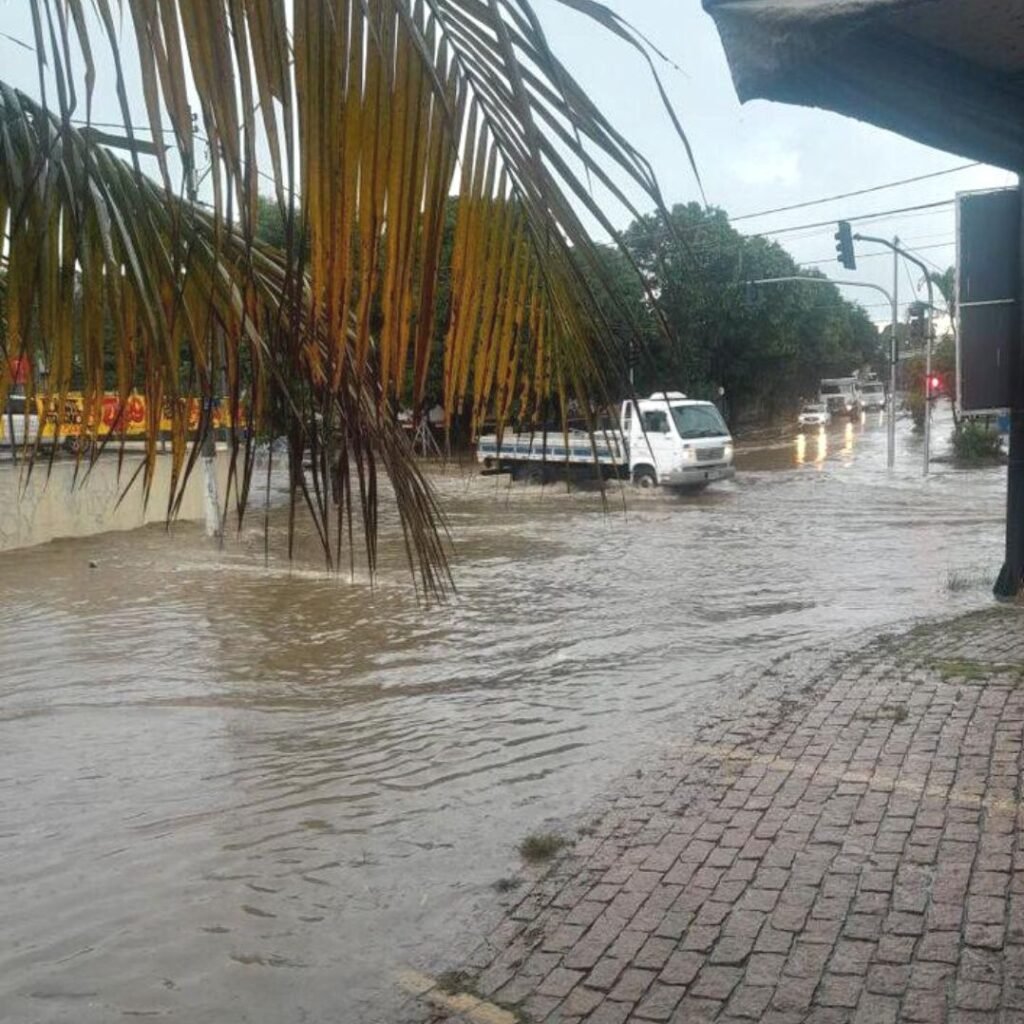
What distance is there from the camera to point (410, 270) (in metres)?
1.42

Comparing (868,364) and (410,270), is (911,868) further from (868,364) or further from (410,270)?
(868,364)

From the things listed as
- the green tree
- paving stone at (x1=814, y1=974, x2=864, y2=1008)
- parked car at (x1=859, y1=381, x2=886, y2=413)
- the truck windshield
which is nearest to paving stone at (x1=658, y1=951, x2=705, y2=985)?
paving stone at (x1=814, y1=974, x2=864, y2=1008)

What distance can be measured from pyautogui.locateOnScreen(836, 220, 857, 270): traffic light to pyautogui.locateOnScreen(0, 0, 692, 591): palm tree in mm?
27344

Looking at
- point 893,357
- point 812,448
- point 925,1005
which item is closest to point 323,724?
point 925,1005

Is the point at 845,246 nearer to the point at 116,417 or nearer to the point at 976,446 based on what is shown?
the point at 976,446

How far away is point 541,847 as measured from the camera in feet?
16.9

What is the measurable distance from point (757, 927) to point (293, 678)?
6293 millimetres

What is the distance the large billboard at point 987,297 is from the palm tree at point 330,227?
8.37m

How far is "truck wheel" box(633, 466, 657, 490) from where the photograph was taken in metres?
26.6

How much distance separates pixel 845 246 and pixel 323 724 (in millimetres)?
22678

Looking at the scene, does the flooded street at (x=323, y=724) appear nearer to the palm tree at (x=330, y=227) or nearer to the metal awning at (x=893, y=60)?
the palm tree at (x=330, y=227)

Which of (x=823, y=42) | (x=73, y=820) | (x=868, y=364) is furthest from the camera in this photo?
(x=868, y=364)

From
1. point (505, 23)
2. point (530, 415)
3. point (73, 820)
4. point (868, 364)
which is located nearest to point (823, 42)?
point (530, 415)

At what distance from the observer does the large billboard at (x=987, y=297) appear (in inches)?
378
